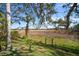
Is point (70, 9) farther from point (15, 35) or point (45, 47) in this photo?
point (15, 35)

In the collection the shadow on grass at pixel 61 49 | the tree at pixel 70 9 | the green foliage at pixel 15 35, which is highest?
the tree at pixel 70 9

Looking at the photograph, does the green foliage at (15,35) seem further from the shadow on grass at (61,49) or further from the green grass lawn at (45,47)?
the shadow on grass at (61,49)

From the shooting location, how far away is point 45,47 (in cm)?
265

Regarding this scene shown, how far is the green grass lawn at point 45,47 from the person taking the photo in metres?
2.63

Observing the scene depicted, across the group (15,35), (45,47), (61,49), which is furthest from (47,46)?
(15,35)

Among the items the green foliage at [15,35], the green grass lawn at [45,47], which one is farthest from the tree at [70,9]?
the green foliage at [15,35]

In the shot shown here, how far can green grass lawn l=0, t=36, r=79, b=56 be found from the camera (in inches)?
103

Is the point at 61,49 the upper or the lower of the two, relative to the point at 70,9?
lower

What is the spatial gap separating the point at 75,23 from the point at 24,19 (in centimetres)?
42

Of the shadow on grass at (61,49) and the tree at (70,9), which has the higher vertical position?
the tree at (70,9)

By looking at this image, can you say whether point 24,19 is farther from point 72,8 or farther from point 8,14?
point 72,8

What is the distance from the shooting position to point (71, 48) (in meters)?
2.65

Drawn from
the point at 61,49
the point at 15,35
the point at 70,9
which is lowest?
the point at 61,49

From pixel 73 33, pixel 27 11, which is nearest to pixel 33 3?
pixel 27 11
